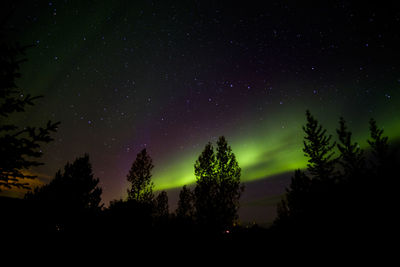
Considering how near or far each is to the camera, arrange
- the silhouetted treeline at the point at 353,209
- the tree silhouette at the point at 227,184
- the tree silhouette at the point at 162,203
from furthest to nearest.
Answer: the tree silhouette at the point at 162,203 < the tree silhouette at the point at 227,184 < the silhouetted treeline at the point at 353,209

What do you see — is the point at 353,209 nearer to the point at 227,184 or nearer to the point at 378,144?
the point at 227,184

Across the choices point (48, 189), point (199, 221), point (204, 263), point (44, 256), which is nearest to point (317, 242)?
point (204, 263)

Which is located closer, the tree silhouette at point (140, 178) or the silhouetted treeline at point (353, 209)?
the silhouetted treeline at point (353, 209)

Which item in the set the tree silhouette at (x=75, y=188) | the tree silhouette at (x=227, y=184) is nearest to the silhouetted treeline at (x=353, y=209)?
the tree silhouette at (x=227, y=184)

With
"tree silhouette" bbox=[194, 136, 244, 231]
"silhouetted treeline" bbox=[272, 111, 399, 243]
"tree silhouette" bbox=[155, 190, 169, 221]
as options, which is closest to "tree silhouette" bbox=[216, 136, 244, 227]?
"tree silhouette" bbox=[194, 136, 244, 231]

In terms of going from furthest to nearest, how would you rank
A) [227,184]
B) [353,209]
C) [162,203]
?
[162,203]
[227,184]
[353,209]

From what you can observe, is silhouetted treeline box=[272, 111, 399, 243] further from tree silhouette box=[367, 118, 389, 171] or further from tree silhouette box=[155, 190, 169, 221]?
tree silhouette box=[155, 190, 169, 221]

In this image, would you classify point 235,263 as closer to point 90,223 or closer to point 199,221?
point 90,223

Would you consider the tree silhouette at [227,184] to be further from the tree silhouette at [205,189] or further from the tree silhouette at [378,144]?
the tree silhouette at [378,144]

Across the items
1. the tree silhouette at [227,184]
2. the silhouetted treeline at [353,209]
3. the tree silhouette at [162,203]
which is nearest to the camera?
the silhouetted treeline at [353,209]

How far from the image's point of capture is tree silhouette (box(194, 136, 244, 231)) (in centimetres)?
1900

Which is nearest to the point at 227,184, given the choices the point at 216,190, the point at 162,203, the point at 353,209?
the point at 216,190

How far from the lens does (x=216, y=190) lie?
1983 centimetres

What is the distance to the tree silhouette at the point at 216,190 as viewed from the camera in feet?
62.3
